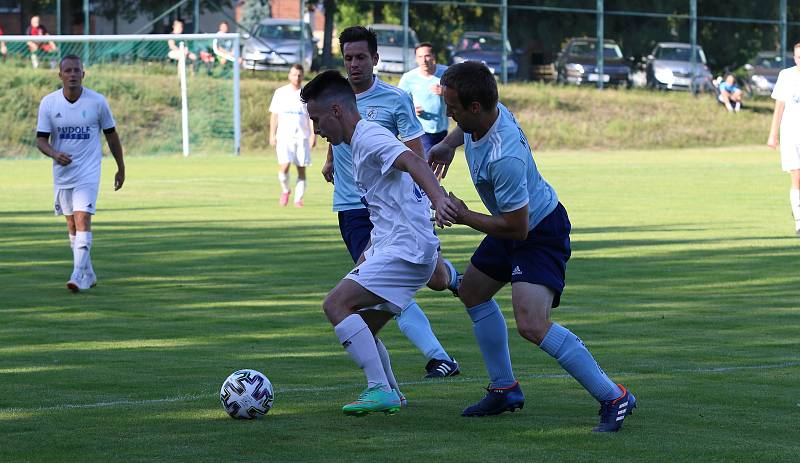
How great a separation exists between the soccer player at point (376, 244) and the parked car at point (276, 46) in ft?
123

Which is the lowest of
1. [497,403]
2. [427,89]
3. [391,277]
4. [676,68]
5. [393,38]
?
[497,403]

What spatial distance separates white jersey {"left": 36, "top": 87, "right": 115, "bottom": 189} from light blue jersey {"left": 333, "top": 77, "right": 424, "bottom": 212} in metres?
4.94

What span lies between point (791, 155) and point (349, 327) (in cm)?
1151

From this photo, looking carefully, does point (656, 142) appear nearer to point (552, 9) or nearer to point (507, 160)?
point (552, 9)

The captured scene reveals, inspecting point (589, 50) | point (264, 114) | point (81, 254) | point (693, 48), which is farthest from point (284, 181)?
point (693, 48)

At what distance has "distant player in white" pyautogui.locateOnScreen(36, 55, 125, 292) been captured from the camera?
13.3 meters

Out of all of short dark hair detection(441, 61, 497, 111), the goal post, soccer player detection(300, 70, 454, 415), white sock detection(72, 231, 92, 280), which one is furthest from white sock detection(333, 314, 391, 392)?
the goal post

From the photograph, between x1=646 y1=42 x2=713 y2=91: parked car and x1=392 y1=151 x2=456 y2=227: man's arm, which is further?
x1=646 y1=42 x2=713 y2=91: parked car

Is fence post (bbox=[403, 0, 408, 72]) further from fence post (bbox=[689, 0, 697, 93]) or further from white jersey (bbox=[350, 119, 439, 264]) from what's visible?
white jersey (bbox=[350, 119, 439, 264])

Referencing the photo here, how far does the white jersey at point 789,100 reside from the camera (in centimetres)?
1733

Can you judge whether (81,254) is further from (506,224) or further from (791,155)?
(791,155)

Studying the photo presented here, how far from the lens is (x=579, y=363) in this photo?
6793 mm

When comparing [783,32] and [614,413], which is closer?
[614,413]

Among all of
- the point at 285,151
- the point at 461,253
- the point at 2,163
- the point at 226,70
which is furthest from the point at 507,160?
the point at 226,70
